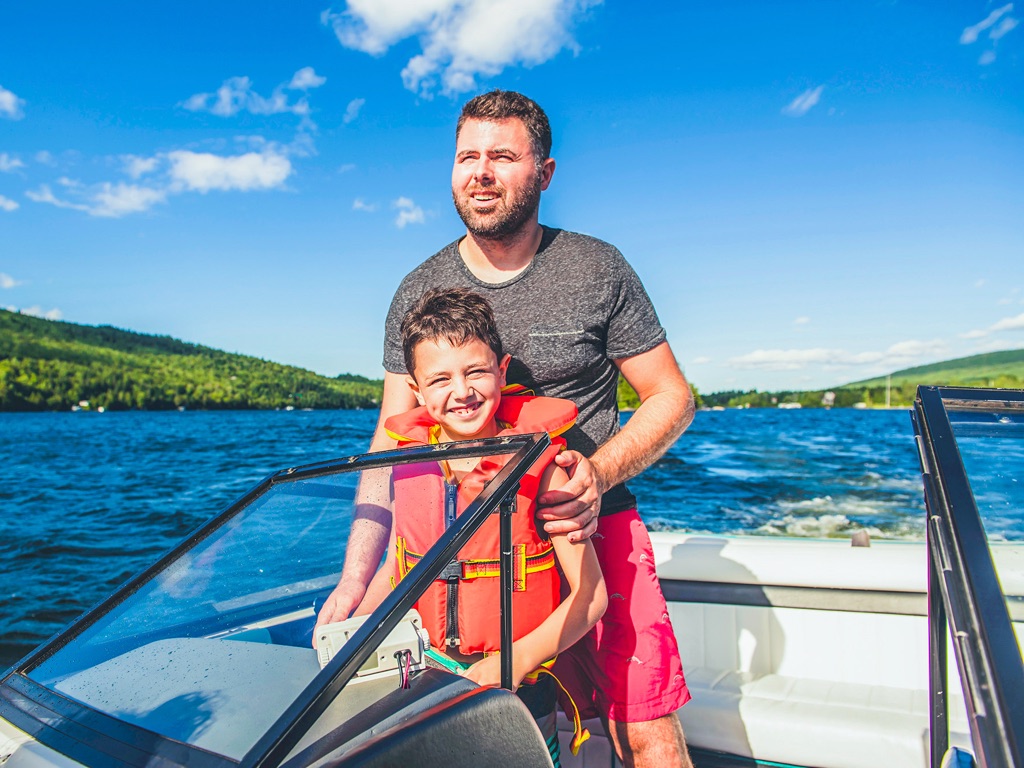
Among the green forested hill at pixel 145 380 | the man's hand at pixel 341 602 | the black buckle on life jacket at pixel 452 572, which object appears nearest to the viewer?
the black buckle on life jacket at pixel 452 572

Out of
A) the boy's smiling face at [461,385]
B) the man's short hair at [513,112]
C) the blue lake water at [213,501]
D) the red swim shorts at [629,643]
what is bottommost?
the blue lake water at [213,501]

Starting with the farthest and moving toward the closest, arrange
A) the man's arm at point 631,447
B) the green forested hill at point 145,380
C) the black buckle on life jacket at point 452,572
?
1. the green forested hill at point 145,380
2. the man's arm at point 631,447
3. the black buckle on life jacket at point 452,572

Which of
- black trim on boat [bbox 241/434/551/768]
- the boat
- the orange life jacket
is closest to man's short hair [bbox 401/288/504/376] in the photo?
the orange life jacket

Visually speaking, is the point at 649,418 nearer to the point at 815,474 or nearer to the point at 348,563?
the point at 348,563

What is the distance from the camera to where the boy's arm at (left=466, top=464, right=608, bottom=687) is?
1382mm

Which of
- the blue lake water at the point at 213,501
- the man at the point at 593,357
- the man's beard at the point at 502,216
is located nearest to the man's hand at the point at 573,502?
the man at the point at 593,357

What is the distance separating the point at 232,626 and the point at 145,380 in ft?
242

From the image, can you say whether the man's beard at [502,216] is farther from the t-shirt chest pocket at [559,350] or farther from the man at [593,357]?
the t-shirt chest pocket at [559,350]

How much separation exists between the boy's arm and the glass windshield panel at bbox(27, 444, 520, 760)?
28cm

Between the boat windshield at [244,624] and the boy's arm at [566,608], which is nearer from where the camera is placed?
the boat windshield at [244,624]

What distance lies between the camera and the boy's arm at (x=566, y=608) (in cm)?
138

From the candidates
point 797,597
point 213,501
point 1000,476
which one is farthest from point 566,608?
point 213,501

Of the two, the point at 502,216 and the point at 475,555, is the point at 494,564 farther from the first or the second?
the point at 502,216

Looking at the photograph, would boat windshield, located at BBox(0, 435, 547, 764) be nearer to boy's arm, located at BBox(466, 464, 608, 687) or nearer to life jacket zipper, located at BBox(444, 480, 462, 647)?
life jacket zipper, located at BBox(444, 480, 462, 647)
